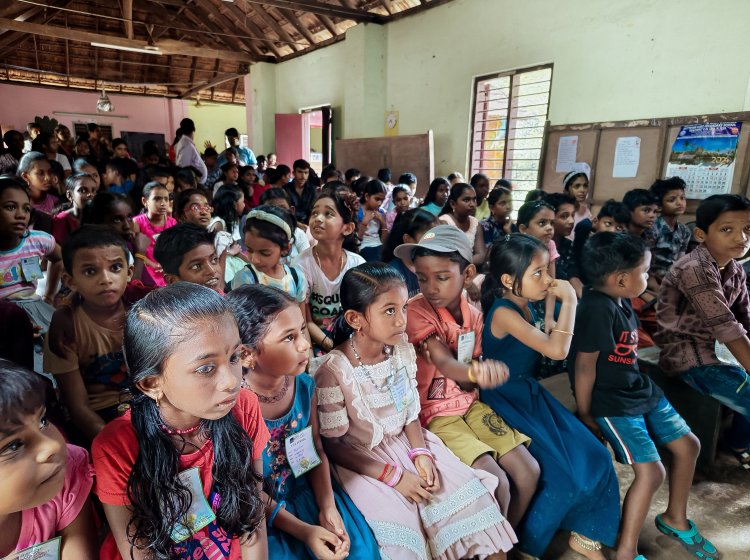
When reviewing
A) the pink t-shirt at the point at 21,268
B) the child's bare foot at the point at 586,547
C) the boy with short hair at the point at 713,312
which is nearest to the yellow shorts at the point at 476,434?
the child's bare foot at the point at 586,547

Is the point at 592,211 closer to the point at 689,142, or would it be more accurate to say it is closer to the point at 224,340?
the point at 689,142

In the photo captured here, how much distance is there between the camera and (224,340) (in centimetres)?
93

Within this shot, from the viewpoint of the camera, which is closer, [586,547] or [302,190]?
[586,547]

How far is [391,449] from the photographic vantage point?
1.45 metres

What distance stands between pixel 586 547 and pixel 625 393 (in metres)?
0.56

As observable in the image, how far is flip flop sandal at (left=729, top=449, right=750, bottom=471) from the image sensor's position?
2.12 metres

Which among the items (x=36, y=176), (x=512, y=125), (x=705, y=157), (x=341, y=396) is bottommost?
(x=341, y=396)

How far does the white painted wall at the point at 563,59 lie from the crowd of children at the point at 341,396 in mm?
2628

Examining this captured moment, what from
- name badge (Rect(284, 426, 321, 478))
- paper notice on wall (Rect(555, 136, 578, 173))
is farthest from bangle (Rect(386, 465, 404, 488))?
paper notice on wall (Rect(555, 136, 578, 173))

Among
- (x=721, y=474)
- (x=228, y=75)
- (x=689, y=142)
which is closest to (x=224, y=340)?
(x=721, y=474)

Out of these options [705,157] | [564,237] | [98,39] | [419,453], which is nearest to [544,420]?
[419,453]

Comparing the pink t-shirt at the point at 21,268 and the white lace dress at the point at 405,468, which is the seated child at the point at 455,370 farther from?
the pink t-shirt at the point at 21,268

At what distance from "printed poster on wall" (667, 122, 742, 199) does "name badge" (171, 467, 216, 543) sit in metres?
4.50

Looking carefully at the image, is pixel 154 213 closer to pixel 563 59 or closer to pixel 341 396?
pixel 341 396
